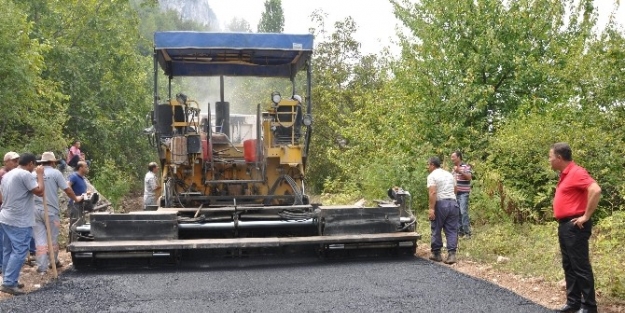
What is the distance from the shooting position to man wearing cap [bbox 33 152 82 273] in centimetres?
690

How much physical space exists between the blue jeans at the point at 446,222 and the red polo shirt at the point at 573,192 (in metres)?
2.46

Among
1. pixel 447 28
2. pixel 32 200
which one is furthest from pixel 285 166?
pixel 447 28

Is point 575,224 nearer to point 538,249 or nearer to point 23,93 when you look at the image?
point 538,249

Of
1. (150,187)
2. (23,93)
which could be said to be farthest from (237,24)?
(150,187)

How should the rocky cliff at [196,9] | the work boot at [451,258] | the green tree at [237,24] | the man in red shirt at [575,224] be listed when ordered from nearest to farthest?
the man in red shirt at [575,224]
the work boot at [451,258]
the green tree at [237,24]
the rocky cliff at [196,9]

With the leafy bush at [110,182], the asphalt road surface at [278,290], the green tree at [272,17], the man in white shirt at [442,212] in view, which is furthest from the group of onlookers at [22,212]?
the green tree at [272,17]

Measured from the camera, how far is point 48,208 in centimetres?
718

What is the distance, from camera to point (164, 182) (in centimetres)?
849

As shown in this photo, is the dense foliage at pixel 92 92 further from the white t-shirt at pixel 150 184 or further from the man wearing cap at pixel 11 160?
the man wearing cap at pixel 11 160

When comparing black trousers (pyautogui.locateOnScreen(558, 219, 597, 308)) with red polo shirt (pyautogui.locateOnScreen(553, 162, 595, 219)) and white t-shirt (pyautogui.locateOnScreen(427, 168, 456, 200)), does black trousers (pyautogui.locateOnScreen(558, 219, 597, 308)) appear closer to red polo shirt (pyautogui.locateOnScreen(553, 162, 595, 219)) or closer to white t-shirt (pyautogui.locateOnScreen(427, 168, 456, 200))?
red polo shirt (pyautogui.locateOnScreen(553, 162, 595, 219))

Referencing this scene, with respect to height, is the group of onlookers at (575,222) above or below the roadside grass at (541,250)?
above

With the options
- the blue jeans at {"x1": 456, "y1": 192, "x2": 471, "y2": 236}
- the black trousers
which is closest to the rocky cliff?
the blue jeans at {"x1": 456, "y1": 192, "x2": 471, "y2": 236}

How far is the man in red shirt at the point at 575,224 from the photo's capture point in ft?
16.1

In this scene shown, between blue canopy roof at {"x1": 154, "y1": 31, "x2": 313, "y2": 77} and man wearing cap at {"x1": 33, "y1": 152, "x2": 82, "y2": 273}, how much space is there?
2.03m
